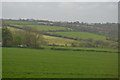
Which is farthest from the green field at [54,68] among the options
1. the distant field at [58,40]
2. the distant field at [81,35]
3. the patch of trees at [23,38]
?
the distant field at [81,35]

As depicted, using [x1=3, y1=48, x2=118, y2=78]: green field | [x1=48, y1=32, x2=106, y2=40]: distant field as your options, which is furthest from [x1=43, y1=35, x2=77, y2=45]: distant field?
[x1=3, y1=48, x2=118, y2=78]: green field

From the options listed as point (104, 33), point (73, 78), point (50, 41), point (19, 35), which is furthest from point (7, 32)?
point (73, 78)

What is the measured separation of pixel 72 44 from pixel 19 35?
16237 mm

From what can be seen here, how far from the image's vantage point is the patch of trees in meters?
57.5

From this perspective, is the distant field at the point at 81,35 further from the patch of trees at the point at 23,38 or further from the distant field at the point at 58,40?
the patch of trees at the point at 23,38

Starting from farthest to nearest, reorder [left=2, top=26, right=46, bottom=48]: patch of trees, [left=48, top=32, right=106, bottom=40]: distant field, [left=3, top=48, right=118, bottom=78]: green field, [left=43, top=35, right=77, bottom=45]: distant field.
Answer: [left=48, top=32, right=106, bottom=40]: distant field, [left=43, top=35, right=77, bottom=45]: distant field, [left=2, top=26, right=46, bottom=48]: patch of trees, [left=3, top=48, right=118, bottom=78]: green field

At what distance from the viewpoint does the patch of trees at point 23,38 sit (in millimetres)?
57500

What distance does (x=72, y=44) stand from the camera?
65688 millimetres

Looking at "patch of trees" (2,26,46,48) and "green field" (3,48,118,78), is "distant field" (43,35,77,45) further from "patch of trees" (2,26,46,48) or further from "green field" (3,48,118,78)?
"green field" (3,48,118,78)

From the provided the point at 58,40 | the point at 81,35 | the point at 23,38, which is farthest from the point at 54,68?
the point at 81,35

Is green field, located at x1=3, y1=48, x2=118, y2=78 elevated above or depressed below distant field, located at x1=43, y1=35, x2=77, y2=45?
below

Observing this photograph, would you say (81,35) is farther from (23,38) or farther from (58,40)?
(23,38)

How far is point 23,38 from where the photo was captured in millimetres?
62406

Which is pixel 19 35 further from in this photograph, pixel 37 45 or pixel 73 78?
pixel 73 78
